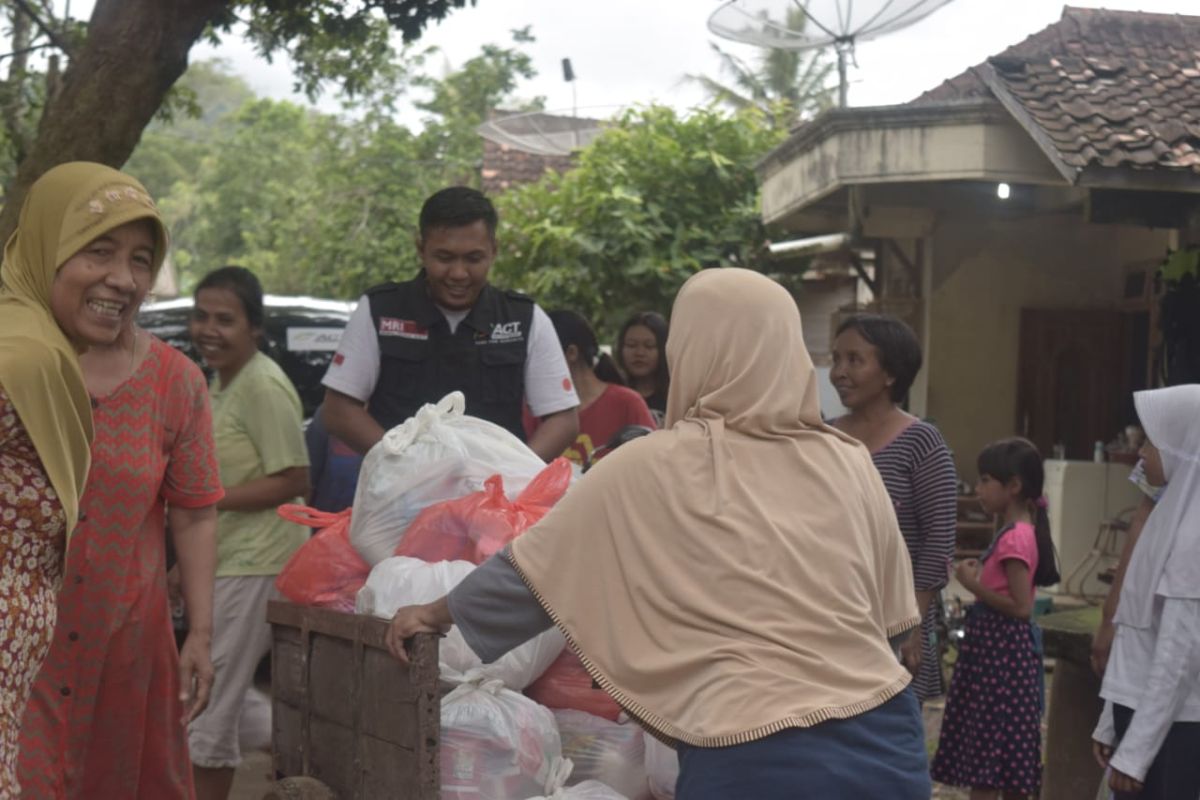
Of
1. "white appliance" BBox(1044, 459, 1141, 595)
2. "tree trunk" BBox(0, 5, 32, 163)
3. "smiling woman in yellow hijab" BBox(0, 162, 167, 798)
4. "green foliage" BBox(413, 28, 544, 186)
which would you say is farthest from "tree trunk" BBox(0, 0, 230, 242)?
"green foliage" BBox(413, 28, 544, 186)

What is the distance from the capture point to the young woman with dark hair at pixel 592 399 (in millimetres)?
6633

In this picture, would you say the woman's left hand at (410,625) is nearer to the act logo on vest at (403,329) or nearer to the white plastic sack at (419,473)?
the white plastic sack at (419,473)

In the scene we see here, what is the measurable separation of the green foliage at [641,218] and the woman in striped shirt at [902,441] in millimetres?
11442

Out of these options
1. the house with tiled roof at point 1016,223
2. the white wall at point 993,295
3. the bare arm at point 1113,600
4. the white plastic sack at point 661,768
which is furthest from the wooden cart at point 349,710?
the white wall at point 993,295

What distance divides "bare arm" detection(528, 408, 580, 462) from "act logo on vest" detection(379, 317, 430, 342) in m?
0.49

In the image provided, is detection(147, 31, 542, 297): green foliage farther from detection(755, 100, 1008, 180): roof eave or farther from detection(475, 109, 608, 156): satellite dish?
detection(755, 100, 1008, 180): roof eave

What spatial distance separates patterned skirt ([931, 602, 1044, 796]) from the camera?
5.66m

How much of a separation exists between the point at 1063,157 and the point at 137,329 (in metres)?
6.81

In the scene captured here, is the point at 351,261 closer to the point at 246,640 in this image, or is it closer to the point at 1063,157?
the point at 1063,157

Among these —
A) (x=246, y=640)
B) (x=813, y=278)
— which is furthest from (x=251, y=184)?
(x=246, y=640)

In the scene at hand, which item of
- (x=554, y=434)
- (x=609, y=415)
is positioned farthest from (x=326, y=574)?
(x=609, y=415)

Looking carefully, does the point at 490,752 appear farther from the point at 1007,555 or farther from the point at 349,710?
the point at 1007,555

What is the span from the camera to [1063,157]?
363 inches

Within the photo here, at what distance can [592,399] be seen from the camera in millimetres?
6742
